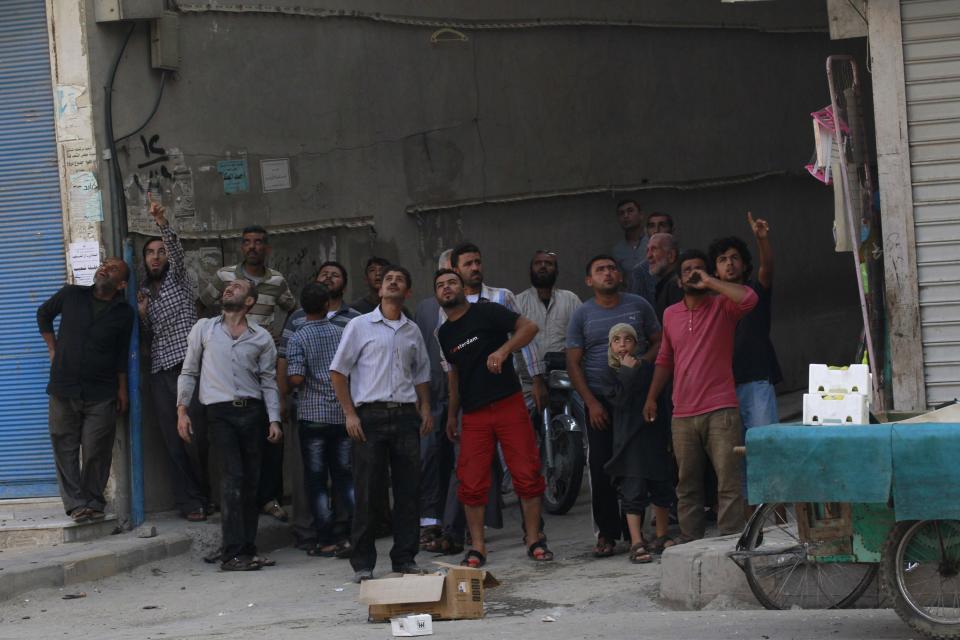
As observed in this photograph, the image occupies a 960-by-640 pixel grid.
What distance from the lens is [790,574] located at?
7.93m

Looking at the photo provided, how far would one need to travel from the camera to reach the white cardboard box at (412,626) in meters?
7.73

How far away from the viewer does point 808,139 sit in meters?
17.9

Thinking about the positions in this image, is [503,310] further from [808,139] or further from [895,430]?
[808,139]

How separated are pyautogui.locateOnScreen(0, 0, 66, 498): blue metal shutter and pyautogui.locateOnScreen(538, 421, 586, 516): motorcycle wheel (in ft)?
12.1

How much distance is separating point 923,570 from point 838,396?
873mm

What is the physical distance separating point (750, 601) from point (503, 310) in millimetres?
2624

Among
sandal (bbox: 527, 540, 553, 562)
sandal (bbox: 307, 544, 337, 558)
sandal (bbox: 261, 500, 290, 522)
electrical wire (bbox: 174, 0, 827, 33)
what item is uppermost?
electrical wire (bbox: 174, 0, 827, 33)

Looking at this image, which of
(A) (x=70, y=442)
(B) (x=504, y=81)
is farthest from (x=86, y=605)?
(B) (x=504, y=81)

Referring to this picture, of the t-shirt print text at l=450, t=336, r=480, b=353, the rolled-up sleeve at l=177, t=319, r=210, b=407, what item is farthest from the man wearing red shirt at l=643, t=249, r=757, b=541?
the rolled-up sleeve at l=177, t=319, r=210, b=407

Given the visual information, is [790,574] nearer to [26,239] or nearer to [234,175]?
[234,175]

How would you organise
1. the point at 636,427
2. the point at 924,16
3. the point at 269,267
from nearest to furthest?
the point at 924,16, the point at 636,427, the point at 269,267

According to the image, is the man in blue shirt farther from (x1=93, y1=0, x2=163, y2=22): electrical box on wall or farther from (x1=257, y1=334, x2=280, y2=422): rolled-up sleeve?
(x1=93, y1=0, x2=163, y2=22): electrical box on wall

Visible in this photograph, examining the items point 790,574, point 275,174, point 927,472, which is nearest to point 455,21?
point 275,174

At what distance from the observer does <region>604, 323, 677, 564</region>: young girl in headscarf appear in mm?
9734
